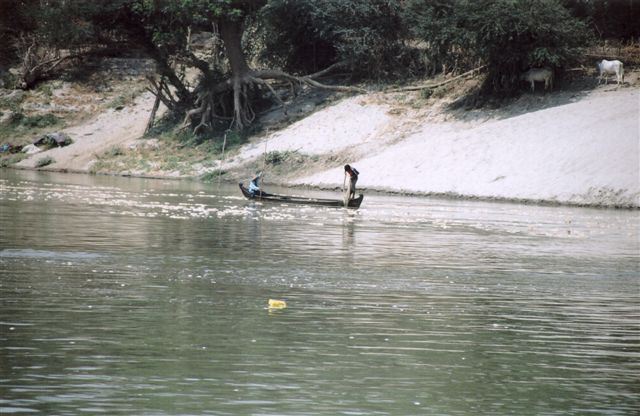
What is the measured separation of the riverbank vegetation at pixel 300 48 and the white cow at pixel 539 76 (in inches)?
17.8

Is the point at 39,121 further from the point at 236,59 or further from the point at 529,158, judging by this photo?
the point at 529,158

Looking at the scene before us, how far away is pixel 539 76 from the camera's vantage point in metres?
56.8

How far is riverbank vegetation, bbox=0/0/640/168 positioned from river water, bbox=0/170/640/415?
83.5ft

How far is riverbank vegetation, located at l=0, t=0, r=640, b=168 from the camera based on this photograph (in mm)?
56312

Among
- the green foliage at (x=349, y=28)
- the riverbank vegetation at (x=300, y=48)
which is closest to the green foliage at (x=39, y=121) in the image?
the riverbank vegetation at (x=300, y=48)

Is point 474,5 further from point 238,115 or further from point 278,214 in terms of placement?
point 278,214

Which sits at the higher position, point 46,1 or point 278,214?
point 46,1

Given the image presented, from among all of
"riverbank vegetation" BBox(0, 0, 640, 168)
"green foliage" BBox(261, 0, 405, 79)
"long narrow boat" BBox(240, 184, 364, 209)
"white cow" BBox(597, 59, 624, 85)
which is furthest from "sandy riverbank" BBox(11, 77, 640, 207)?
"long narrow boat" BBox(240, 184, 364, 209)

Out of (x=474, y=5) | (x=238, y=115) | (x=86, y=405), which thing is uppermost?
(x=474, y=5)

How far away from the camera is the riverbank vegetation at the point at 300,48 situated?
5631cm

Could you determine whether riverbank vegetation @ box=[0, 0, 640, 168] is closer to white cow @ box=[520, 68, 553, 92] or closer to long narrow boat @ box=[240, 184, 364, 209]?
white cow @ box=[520, 68, 553, 92]

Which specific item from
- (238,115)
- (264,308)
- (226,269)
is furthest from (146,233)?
(238,115)

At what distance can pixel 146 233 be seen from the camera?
28.6 meters

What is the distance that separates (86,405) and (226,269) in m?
10.9
